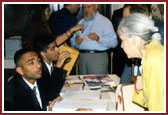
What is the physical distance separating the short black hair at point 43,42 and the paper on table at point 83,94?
0.65m

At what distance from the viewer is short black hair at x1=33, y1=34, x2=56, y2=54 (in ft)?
9.19

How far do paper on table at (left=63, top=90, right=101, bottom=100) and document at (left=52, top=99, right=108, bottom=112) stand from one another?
3.9 inches

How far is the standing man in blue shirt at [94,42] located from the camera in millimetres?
3645

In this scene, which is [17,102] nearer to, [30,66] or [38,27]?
[30,66]

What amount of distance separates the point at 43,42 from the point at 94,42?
100 centimetres

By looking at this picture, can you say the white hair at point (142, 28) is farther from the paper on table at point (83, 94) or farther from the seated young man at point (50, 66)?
the seated young man at point (50, 66)

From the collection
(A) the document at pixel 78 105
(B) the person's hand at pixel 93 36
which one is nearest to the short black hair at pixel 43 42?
(B) the person's hand at pixel 93 36

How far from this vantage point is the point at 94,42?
12.0ft

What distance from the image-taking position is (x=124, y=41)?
168 cm

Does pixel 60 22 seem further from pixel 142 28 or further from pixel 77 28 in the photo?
pixel 142 28

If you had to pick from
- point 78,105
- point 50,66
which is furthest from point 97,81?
point 78,105

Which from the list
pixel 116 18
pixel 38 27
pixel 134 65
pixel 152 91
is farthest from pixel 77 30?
pixel 152 91

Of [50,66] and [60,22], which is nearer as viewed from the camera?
[50,66]

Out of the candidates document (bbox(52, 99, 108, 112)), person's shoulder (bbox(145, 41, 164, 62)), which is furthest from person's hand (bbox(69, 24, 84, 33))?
person's shoulder (bbox(145, 41, 164, 62))
